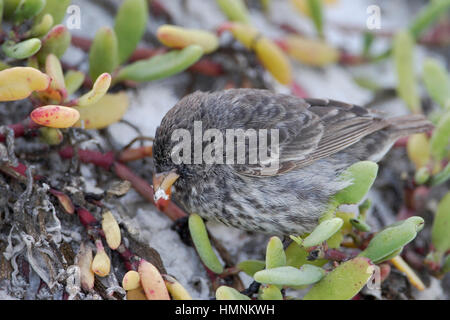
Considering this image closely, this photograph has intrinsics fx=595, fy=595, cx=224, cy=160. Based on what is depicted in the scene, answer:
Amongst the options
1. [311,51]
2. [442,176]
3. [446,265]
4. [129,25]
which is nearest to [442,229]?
[446,265]

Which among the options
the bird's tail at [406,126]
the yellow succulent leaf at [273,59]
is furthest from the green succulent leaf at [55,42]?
the bird's tail at [406,126]

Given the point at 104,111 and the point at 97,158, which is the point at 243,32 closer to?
the point at 104,111

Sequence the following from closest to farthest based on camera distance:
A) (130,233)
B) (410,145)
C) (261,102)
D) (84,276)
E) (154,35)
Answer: (84,276)
(130,233)
(261,102)
(410,145)
(154,35)

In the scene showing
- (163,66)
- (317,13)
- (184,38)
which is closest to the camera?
(163,66)

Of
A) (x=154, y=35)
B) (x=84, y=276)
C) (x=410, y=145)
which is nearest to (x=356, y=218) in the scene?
(x=410, y=145)

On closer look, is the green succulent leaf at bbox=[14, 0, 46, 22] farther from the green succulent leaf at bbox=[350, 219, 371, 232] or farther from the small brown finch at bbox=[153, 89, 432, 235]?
the green succulent leaf at bbox=[350, 219, 371, 232]

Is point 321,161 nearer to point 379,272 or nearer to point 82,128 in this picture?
point 379,272
